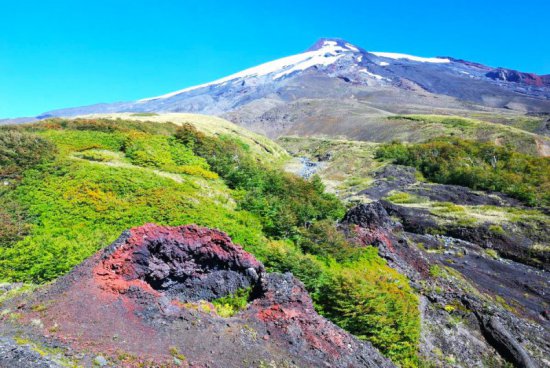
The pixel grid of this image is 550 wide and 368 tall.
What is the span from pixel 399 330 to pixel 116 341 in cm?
979

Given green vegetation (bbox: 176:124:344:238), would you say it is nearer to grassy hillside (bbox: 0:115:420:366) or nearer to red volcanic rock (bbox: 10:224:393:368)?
grassy hillside (bbox: 0:115:420:366)

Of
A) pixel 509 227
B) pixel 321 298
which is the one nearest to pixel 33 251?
pixel 321 298

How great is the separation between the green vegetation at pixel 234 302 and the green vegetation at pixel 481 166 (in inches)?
1390

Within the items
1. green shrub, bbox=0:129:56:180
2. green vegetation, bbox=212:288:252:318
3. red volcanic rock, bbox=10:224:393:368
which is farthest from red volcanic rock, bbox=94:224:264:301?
green shrub, bbox=0:129:56:180

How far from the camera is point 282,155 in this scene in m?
65.9

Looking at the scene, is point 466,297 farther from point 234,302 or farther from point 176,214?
point 176,214

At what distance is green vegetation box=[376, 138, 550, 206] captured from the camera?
39.2m

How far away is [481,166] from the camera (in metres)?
47.7

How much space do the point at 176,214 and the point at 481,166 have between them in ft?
147

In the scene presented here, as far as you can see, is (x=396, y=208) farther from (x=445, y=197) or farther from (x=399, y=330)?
(x=399, y=330)

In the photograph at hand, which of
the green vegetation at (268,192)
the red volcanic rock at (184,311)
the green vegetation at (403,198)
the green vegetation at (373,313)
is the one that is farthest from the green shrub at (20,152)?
the green vegetation at (403,198)

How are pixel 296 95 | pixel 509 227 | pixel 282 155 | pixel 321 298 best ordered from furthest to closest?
1. pixel 296 95
2. pixel 282 155
3. pixel 509 227
4. pixel 321 298

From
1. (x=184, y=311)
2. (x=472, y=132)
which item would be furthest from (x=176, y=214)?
(x=472, y=132)

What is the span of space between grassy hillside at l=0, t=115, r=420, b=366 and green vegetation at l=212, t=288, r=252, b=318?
78.5 inches
